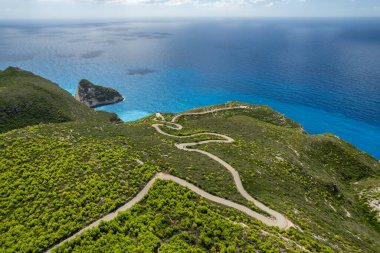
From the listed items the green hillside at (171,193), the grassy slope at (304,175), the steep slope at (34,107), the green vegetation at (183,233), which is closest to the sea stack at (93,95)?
the steep slope at (34,107)

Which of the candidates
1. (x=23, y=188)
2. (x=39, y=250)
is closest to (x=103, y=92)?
(x=23, y=188)

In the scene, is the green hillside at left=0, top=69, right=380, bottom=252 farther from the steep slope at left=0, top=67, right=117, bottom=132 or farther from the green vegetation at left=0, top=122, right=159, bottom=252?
the steep slope at left=0, top=67, right=117, bottom=132

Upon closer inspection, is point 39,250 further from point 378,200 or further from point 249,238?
point 378,200

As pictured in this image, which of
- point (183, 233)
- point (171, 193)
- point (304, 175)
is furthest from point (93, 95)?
point (183, 233)

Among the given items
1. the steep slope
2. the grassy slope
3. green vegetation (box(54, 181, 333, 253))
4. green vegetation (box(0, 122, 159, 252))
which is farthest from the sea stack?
green vegetation (box(54, 181, 333, 253))

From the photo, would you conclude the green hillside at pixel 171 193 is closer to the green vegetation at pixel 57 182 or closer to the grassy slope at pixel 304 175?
the green vegetation at pixel 57 182
